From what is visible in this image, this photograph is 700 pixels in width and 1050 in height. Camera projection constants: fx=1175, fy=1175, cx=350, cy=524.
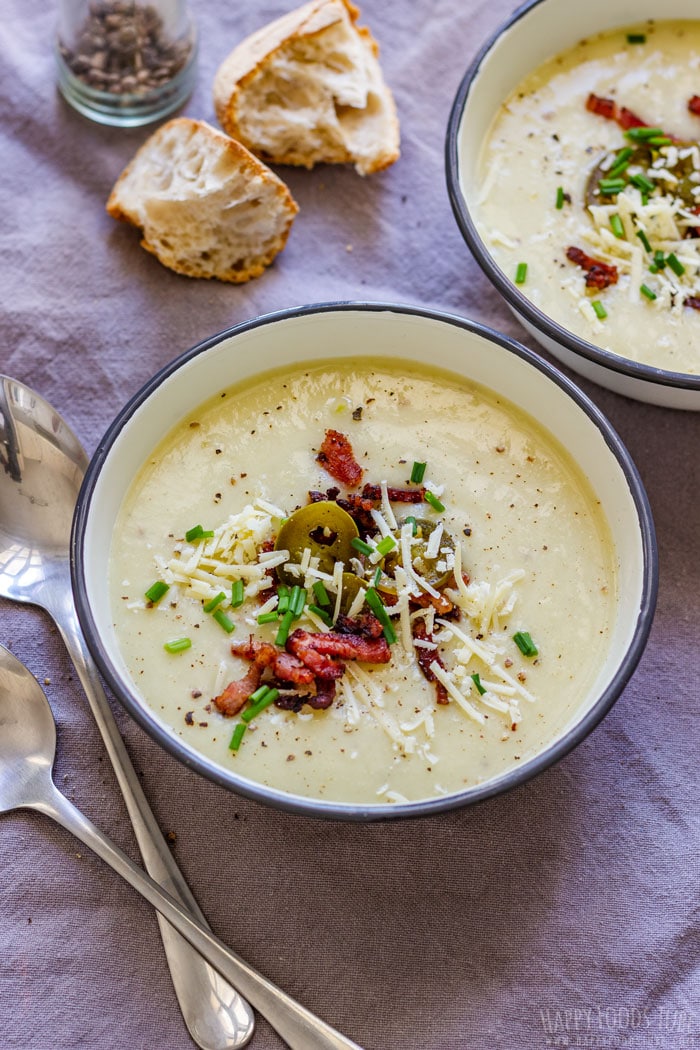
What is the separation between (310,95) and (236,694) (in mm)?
1542

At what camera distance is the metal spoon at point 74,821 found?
6.89ft

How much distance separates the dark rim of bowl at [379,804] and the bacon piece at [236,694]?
124 mm

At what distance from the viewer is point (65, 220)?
9.15ft

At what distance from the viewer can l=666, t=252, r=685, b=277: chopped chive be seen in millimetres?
2574

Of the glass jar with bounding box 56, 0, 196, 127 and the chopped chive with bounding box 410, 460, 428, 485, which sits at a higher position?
the glass jar with bounding box 56, 0, 196, 127

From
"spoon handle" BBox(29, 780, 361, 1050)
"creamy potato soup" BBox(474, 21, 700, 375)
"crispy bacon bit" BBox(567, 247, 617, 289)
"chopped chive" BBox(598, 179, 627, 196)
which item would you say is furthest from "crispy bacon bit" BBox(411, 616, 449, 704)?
"chopped chive" BBox(598, 179, 627, 196)

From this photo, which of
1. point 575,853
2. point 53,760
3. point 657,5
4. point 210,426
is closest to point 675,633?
point 575,853

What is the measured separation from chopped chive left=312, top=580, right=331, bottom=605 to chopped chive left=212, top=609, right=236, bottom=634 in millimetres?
164

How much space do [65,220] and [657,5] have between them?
5.08 feet

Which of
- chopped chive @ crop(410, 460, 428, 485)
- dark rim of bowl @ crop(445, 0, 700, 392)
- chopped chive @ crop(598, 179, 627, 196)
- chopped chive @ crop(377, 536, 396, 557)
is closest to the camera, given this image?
chopped chive @ crop(377, 536, 396, 557)

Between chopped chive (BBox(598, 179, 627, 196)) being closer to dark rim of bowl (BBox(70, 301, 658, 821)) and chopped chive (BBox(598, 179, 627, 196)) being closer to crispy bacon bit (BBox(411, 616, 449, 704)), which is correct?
dark rim of bowl (BBox(70, 301, 658, 821))

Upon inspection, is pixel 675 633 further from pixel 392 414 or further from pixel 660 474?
pixel 392 414

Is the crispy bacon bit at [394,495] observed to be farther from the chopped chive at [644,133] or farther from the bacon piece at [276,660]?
the chopped chive at [644,133]

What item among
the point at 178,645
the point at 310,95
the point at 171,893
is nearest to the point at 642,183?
the point at 310,95
